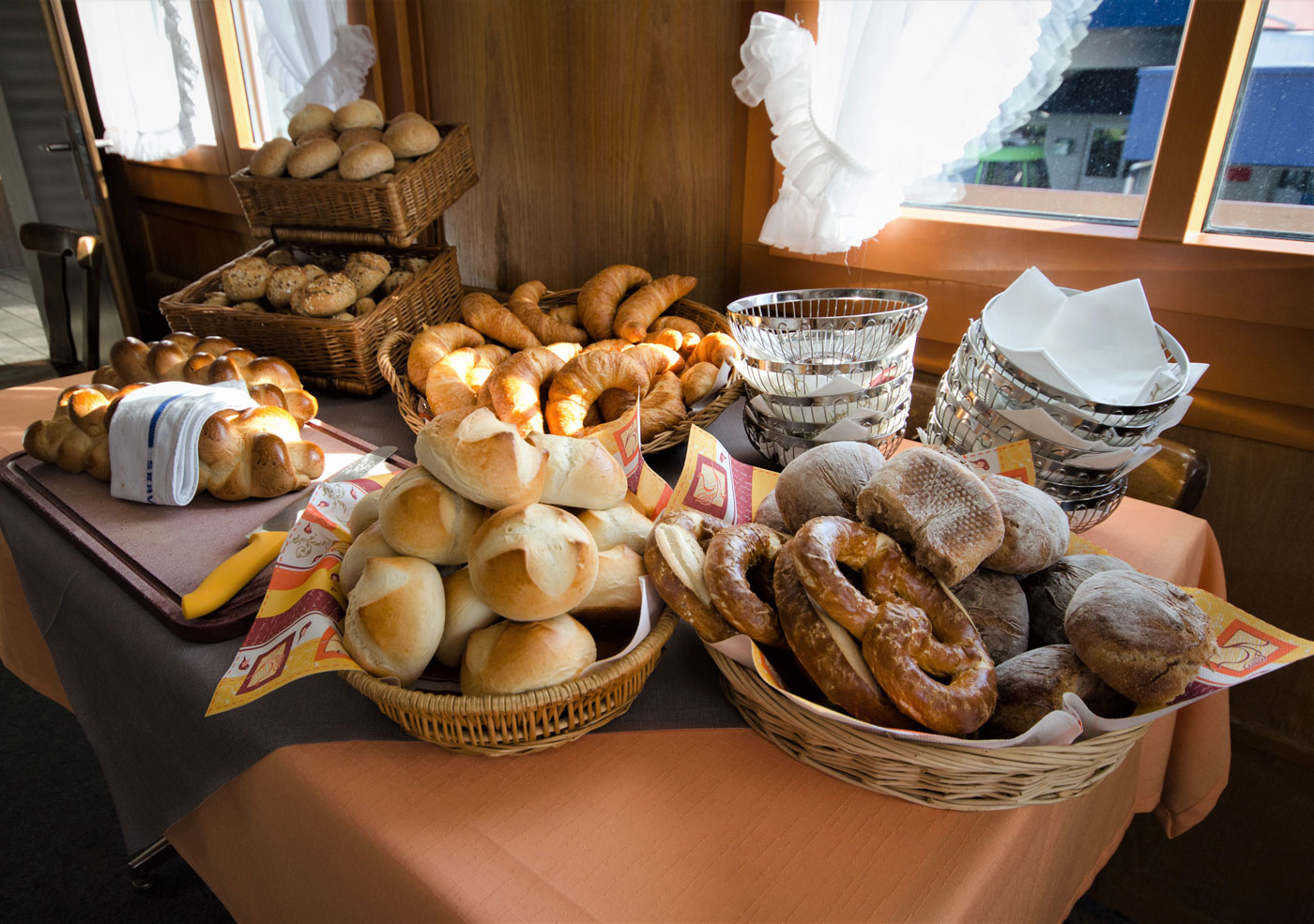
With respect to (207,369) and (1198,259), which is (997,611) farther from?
(207,369)

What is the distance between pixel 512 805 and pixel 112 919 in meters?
1.25

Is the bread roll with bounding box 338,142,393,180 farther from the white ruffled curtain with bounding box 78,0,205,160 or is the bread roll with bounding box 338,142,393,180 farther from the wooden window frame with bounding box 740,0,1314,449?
the white ruffled curtain with bounding box 78,0,205,160

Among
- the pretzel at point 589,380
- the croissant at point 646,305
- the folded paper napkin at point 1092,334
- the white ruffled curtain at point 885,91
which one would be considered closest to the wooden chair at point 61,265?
the croissant at point 646,305

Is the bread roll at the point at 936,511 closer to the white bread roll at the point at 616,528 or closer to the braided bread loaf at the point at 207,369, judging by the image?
the white bread roll at the point at 616,528

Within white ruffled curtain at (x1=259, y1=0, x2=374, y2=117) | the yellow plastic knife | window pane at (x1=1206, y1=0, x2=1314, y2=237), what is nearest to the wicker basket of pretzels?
the yellow plastic knife

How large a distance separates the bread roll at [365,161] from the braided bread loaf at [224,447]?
60 cm

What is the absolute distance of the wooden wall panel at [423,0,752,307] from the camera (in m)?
1.68

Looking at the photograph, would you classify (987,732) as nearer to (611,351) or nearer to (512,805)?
(512,805)

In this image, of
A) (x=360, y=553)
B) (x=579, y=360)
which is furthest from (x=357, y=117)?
(x=360, y=553)

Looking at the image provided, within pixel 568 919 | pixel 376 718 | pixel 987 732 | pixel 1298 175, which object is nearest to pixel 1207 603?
pixel 987 732

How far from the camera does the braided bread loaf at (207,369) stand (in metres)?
1.24

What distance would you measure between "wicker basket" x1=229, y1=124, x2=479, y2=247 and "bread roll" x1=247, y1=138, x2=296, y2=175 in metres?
0.03

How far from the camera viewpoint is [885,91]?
125cm

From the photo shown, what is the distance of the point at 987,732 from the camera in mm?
590
